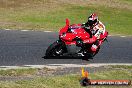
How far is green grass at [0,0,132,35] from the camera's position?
24.2 m

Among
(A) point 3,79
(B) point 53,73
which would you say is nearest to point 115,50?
(B) point 53,73

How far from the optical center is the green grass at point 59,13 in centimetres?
2418

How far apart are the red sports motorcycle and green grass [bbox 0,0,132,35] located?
6252 millimetres

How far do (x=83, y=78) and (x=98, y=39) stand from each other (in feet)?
14.7

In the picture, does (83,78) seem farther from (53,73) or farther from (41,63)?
(41,63)

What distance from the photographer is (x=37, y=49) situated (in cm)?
1716

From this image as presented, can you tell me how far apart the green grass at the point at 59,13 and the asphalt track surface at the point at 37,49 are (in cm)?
231

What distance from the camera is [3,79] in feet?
40.4

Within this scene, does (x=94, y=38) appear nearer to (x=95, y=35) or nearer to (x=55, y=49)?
(x=95, y=35)

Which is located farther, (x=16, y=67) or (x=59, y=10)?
(x=59, y=10)

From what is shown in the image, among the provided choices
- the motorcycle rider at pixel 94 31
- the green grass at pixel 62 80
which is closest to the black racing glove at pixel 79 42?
the motorcycle rider at pixel 94 31

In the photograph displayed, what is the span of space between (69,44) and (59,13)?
1349cm

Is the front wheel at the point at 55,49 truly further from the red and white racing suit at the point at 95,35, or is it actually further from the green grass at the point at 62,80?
the green grass at the point at 62,80

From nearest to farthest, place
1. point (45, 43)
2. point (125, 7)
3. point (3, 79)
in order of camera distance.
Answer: point (3, 79) → point (45, 43) → point (125, 7)
